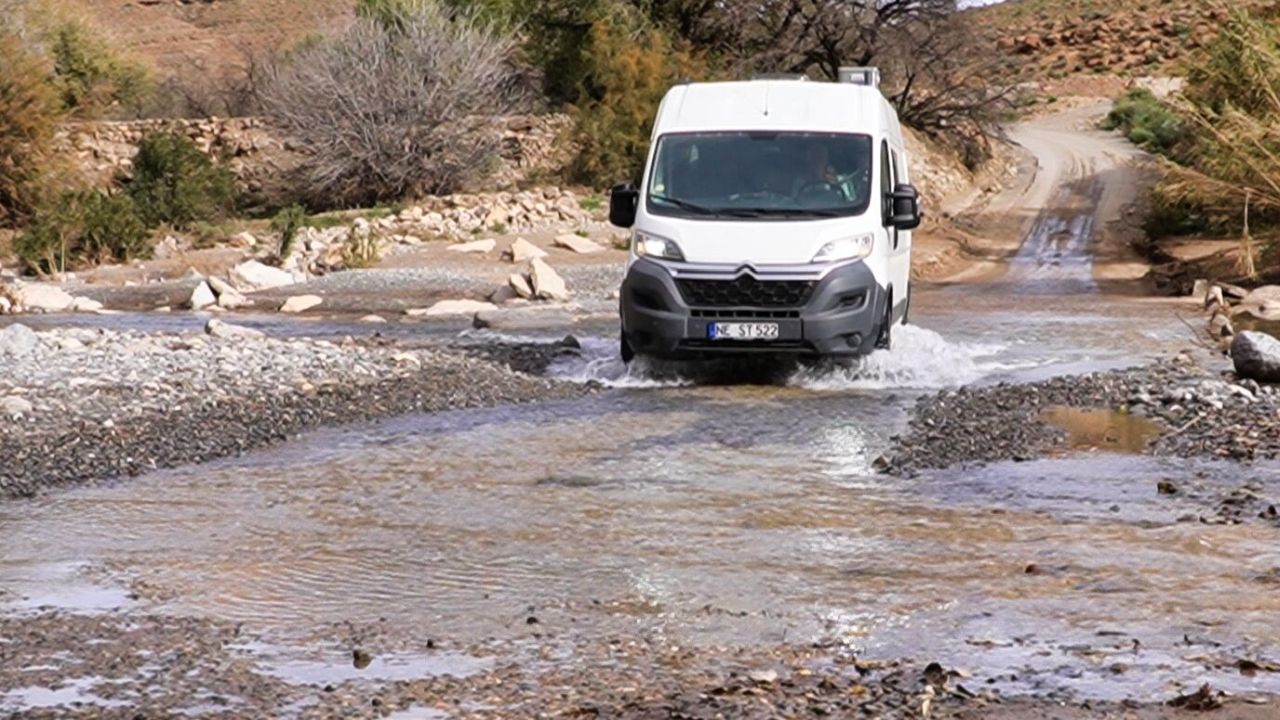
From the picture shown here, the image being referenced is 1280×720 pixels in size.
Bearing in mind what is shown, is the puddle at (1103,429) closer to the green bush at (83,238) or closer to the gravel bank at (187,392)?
the gravel bank at (187,392)

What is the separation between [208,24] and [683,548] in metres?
78.5

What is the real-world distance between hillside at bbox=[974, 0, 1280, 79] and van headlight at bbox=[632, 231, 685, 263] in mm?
72166

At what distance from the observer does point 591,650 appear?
7355 millimetres

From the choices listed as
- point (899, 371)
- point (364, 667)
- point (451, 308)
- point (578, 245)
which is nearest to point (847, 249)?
point (899, 371)

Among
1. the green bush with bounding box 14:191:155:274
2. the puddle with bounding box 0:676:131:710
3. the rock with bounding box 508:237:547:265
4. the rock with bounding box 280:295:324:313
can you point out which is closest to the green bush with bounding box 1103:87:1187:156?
the rock with bounding box 508:237:547:265

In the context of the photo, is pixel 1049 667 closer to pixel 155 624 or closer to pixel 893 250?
pixel 155 624

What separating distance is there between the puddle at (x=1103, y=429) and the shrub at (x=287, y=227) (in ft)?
59.9

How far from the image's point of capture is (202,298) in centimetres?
2519

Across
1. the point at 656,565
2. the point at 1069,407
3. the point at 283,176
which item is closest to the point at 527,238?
the point at 283,176

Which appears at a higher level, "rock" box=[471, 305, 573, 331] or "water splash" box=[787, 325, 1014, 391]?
Result: "water splash" box=[787, 325, 1014, 391]

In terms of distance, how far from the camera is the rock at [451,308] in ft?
76.0

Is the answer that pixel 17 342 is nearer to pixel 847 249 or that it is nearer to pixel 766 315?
pixel 766 315

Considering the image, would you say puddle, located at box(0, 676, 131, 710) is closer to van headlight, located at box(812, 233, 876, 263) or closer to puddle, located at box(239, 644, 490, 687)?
puddle, located at box(239, 644, 490, 687)

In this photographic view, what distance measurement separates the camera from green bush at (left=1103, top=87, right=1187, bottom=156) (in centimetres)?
4872
